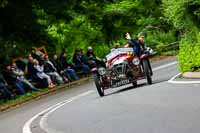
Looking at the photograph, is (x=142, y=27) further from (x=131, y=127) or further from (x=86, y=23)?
(x=131, y=127)

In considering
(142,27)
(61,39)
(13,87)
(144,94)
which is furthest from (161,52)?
(144,94)

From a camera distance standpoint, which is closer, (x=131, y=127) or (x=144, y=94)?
(x=131, y=127)

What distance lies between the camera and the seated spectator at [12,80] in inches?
1105

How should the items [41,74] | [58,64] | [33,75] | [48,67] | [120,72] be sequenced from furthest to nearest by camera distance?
[58,64]
[48,67]
[33,75]
[41,74]
[120,72]

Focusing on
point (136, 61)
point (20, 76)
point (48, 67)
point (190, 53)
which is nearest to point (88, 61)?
point (48, 67)

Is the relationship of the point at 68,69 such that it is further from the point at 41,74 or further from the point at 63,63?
the point at 41,74

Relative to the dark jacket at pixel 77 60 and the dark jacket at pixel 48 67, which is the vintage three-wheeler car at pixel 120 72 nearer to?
the dark jacket at pixel 48 67

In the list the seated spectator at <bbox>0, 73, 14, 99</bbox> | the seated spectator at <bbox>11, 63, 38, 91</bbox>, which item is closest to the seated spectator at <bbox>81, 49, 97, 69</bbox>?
the seated spectator at <bbox>11, 63, 38, 91</bbox>

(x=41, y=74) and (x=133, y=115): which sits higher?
(x=41, y=74)

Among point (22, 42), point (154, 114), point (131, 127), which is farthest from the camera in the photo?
point (22, 42)

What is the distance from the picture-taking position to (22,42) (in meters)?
33.2

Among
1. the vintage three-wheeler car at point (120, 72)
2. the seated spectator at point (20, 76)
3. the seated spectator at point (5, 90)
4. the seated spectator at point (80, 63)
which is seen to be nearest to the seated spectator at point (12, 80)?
the seated spectator at point (20, 76)

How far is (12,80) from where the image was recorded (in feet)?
93.6

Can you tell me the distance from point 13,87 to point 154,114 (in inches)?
659
